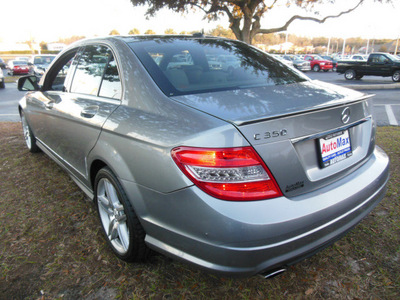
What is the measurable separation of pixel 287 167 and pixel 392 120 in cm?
681

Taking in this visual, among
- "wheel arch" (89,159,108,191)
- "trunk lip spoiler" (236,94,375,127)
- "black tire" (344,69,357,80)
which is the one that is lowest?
"black tire" (344,69,357,80)

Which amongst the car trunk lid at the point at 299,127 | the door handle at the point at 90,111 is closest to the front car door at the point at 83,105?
the door handle at the point at 90,111

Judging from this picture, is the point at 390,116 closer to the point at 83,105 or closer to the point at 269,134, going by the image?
the point at 269,134

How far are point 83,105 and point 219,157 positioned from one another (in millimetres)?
1584

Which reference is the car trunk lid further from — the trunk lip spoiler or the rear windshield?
the rear windshield

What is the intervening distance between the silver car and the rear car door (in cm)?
2

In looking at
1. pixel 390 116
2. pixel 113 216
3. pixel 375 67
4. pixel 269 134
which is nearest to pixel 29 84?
pixel 113 216

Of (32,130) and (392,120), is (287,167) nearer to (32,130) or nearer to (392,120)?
(32,130)

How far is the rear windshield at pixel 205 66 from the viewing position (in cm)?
207

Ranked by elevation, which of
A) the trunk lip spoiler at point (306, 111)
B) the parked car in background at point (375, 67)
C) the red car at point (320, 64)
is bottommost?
the red car at point (320, 64)

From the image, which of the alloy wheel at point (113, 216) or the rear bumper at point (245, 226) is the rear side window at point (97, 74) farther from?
the rear bumper at point (245, 226)

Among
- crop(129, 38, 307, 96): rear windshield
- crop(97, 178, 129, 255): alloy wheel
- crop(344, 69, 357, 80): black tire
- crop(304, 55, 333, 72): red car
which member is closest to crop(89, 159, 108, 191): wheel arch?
crop(97, 178, 129, 255): alloy wheel

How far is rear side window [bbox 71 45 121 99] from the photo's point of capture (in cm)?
236

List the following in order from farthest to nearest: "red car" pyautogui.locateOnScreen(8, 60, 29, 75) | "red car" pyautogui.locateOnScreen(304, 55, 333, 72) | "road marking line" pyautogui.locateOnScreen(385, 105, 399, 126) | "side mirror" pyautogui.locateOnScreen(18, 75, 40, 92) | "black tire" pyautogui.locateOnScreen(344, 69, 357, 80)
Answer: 1. "red car" pyautogui.locateOnScreen(304, 55, 333, 72)
2. "red car" pyautogui.locateOnScreen(8, 60, 29, 75)
3. "black tire" pyautogui.locateOnScreen(344, 69, 357, 80)
4. "road marking line" pyautogui.locateOnScreen(385, 105, 399, 126)
5. "side mirror" pyautogui.locateOnScreen(18, 75, 40, 92)
